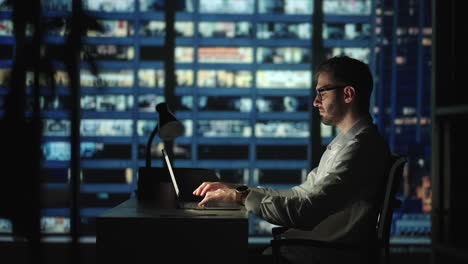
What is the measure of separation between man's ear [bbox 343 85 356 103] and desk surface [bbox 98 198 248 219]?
0.60 m

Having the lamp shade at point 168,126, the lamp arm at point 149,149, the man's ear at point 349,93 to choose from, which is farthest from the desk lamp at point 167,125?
the man's ear at point 349,93

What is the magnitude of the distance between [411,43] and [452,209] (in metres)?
4.11

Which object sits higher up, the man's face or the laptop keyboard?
the man's face

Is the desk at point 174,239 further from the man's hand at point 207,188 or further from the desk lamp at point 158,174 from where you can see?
the desk lamp at point 158,174

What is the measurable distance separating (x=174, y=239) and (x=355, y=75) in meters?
0.92

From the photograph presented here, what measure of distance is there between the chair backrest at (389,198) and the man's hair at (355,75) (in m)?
0.29

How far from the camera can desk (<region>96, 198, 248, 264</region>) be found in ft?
5.32

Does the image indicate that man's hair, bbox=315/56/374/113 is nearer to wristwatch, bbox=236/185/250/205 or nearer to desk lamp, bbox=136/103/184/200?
wristwatch, bbox=236/185/250/205

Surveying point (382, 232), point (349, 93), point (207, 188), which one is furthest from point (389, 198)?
point (207, 188)

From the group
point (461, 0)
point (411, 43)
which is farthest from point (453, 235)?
point (411, 43)

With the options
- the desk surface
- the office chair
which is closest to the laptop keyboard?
the desk surface

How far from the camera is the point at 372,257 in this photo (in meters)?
1.56

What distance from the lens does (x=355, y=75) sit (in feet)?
5.82

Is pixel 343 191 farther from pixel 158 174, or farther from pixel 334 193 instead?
pixel 158 174
